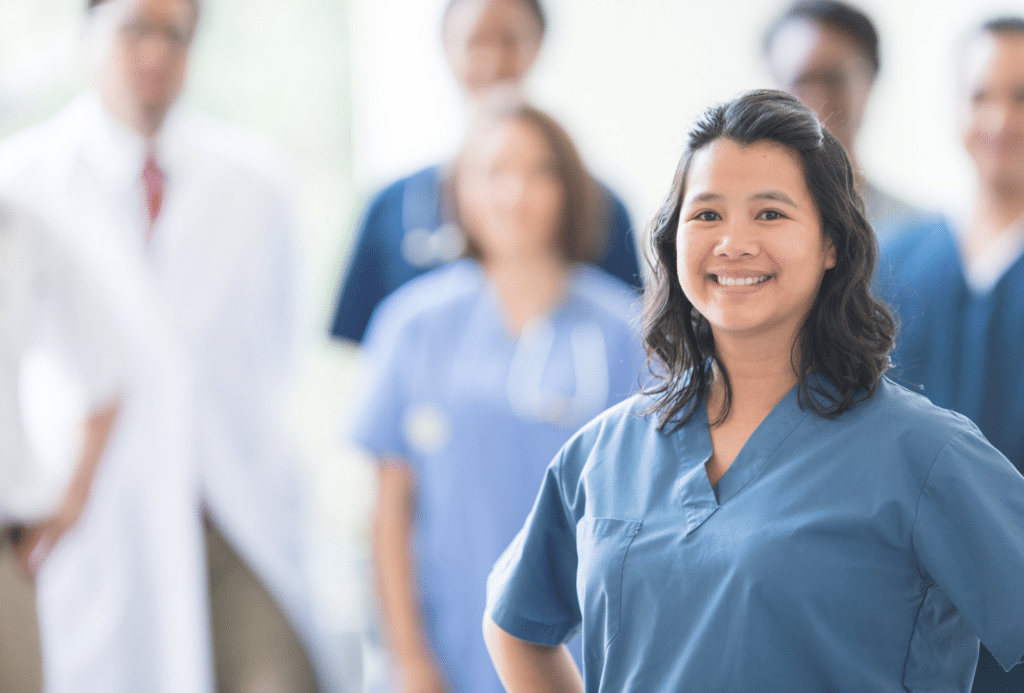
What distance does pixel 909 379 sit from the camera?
4.88ft

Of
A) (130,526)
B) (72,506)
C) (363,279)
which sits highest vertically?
(363,279)

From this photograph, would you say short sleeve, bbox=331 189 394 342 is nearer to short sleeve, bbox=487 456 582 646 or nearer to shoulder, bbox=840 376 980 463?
short sleeve, bbox=487 456 582 646

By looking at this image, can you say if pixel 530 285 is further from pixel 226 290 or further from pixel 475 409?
pixel 226 290

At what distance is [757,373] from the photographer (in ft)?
2.97

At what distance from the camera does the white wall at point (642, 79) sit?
8.75ft

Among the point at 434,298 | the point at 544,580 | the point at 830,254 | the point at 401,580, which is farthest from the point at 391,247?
the point at 830,254

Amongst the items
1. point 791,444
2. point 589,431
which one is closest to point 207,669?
point 589,431

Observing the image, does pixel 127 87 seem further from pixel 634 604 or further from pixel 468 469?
pixel 634 604

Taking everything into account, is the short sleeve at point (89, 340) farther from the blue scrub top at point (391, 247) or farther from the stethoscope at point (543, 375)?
the stethoscope at point (543, 375)

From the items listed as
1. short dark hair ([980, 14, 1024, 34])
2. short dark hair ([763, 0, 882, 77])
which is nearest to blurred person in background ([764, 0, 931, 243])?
short dark hair ([763, 0, 882, 77])

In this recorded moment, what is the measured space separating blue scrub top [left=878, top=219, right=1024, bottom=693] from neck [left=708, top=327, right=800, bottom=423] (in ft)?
1.87

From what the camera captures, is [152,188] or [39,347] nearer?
[39,347]

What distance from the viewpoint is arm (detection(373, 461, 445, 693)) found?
1729 mm

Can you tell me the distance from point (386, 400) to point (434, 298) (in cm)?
19
